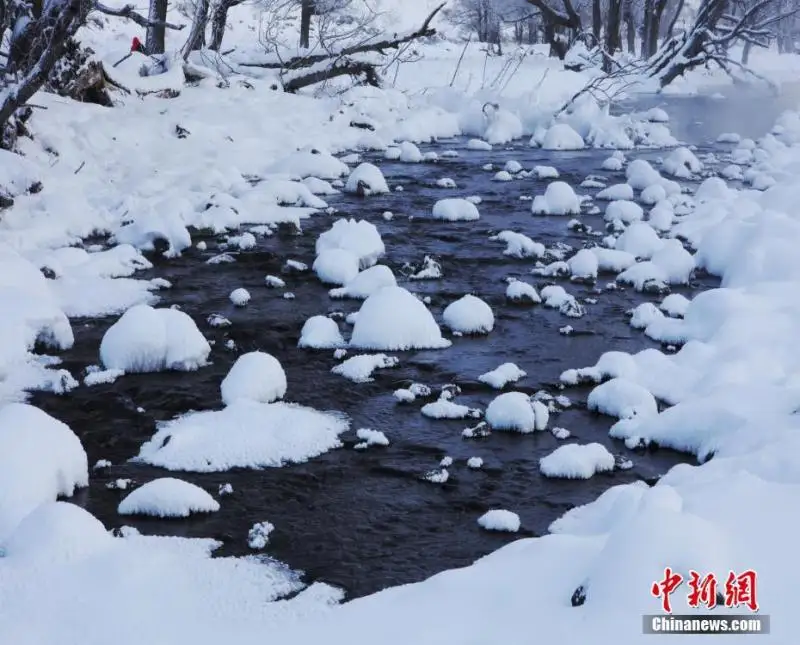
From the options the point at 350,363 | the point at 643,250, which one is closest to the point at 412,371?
the point at 350,363

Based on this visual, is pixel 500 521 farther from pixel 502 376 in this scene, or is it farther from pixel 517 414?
pixel 502 376

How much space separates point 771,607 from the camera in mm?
2863

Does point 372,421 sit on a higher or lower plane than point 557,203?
lower

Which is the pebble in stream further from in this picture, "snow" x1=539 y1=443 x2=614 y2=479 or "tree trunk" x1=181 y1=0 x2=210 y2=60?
"tree trunk" x1=181 y1=0 x2=210 y2=60

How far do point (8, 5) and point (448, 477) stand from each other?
713 centimetres

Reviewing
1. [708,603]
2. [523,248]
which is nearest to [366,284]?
[523,248]

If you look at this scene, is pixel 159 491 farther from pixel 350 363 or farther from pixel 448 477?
pixel 350 363

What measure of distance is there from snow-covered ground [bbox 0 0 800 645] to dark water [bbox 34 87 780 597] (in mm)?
129

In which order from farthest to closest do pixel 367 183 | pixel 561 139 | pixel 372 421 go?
1. pixel 561 139
2. pixel 367 183
3. pixel 372 421

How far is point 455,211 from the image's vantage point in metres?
9.87

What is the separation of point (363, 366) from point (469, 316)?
1147 millimetres

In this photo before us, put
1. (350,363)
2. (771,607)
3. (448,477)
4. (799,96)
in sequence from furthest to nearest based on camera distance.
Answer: (799,96)
(350,363)
(448,477)
(771,607)

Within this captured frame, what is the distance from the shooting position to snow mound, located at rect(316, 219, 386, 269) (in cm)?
820

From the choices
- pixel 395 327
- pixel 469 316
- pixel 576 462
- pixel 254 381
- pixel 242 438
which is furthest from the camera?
pixel 469 316
